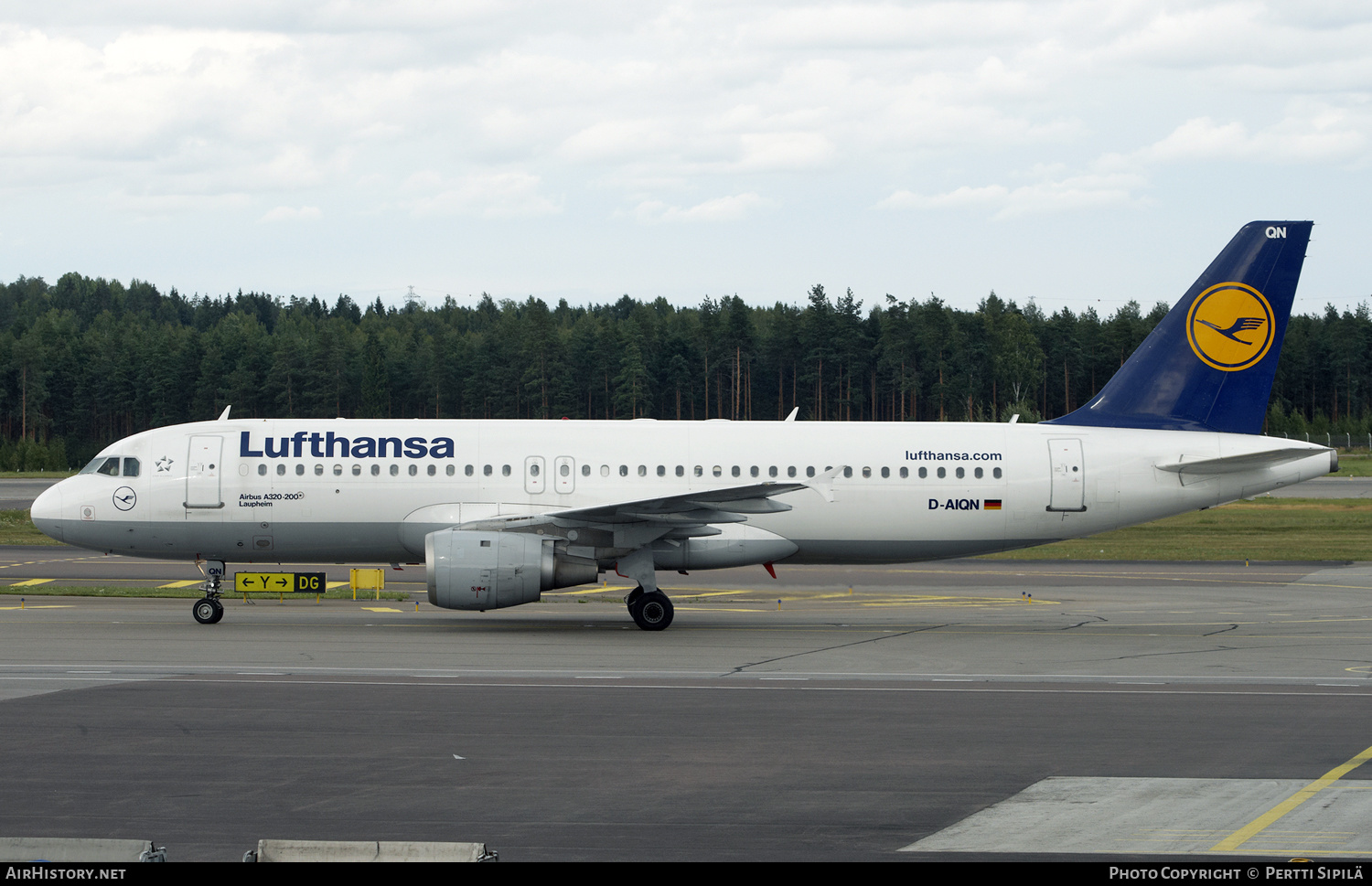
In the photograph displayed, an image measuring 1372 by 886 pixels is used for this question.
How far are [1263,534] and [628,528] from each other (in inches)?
1328

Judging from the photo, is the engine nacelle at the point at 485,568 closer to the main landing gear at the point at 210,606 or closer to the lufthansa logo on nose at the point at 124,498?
the main landing gear at the point at 210,606

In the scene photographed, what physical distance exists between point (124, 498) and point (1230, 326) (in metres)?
23.9

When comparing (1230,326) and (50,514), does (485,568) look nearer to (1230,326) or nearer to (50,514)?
(50,514)

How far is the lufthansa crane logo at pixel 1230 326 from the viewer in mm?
28438

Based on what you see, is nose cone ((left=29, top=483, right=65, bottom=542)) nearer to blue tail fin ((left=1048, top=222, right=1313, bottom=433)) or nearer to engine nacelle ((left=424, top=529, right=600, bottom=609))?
engine nacelle ((left=424, top=529, right=600, bottom=609))

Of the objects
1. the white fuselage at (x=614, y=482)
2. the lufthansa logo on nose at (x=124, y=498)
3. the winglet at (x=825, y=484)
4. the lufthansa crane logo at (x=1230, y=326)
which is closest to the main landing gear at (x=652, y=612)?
the white fuselage at (x=614, y=482)

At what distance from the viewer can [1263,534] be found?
50.4 metres

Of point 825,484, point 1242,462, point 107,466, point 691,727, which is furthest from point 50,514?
point 1242,462

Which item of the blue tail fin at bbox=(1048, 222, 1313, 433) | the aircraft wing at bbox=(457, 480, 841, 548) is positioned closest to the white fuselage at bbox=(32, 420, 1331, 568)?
the blue tail fin at bbox=(1048, 222, 1313, 433)

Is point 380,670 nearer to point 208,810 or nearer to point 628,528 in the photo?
point 628,528

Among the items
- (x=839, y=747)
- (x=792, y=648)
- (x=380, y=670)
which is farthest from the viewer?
(x=792, y=648)

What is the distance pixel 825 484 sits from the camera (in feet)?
90.0

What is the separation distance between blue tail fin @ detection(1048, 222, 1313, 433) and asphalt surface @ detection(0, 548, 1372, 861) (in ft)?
14.8
